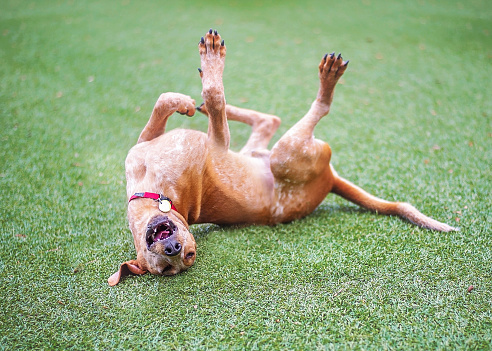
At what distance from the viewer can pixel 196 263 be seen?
3.12 metres

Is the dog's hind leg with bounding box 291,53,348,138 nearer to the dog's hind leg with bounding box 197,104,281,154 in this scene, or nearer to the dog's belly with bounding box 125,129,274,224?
the dog's belly with bounding box 125,129,274,224

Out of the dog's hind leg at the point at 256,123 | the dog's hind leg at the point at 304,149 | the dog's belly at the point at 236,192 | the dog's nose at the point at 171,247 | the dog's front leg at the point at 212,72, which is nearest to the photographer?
the dog's nose at the point at 171,247

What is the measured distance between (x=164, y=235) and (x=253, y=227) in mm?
1129

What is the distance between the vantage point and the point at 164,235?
265 centimetres

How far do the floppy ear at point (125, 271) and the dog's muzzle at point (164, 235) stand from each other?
1.20ft

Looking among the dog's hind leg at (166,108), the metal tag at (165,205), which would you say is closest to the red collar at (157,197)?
the metal tag at (165,205)

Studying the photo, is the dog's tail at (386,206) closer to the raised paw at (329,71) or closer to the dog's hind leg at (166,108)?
the raised paw at (329,71)

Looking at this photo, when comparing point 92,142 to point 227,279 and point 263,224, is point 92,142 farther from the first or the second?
point 227,279

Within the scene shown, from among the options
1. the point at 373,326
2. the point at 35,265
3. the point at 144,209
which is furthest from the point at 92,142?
the point at 373,326

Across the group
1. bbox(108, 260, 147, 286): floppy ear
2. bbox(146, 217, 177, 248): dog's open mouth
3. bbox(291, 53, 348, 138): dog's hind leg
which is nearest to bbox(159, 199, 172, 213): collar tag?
bbox(146, 217, 177, 248): dog's open mouth

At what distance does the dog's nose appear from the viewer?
2553 mm

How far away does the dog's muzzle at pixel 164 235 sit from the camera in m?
2.56

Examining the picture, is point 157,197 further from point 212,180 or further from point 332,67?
point 332,67

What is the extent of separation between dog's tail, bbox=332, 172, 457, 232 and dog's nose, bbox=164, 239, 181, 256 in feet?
5.85
